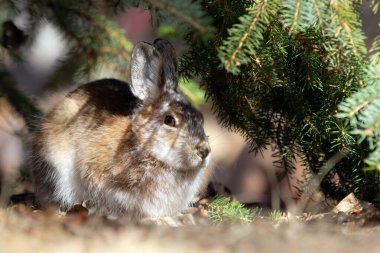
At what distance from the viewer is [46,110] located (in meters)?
5.39

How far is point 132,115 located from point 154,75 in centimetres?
31

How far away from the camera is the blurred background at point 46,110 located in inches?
212

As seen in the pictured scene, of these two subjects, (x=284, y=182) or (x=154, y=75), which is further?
(x=284, y=182)

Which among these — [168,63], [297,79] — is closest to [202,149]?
[168,63]

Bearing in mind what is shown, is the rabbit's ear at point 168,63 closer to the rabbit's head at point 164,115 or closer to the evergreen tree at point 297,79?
the rabbit's head at point 164,115

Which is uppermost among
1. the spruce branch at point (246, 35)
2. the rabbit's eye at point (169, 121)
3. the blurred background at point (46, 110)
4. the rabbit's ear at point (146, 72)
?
the spruce branch at point (246, 35)

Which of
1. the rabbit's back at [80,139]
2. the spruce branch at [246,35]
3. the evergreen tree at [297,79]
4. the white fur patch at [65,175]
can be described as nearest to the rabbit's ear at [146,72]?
the rabbit's back at [80,139]

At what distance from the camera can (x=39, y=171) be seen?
4855 mm

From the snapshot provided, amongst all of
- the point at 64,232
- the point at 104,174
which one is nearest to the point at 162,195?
the point at 104,174

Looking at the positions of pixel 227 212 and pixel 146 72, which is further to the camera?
pixel 146 72

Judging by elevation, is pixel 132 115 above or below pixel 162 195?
above

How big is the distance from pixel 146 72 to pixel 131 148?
53 centimetres

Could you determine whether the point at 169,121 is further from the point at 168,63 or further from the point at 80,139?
the point at 80,139

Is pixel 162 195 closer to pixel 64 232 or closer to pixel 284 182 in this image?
pixel 64 232
